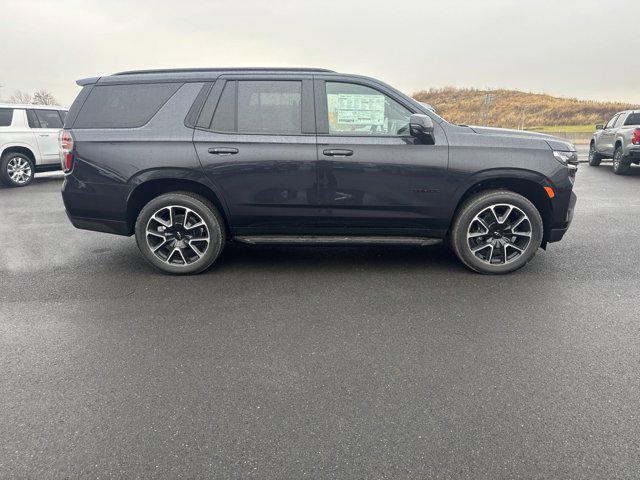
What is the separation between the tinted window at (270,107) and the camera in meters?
4.25

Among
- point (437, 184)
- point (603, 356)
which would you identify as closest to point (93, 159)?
point (437, 184)

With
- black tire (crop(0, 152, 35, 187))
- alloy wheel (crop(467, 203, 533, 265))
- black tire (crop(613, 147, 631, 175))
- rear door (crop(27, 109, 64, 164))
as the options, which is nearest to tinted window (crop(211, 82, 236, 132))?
alloy wheel (crop(467, 203, 533, 265))

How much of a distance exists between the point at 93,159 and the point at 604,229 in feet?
21.1

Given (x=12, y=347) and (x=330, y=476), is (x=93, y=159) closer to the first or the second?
(x=12, y=347)

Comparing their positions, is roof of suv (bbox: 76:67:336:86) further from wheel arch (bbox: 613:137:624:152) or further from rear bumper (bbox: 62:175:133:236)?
wheel arch (bbox: 613:137:624:152)

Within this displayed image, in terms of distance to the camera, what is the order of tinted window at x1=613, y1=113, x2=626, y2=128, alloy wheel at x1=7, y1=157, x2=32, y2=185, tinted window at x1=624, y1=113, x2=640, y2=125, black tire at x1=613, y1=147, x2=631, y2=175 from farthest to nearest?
tinted window at x1=613, y1=113, x2=626, y2=128, tinted window at x1=624, y1=113, x2=640, y2=125, black tire at x1=613, y1=147, x2=631, y2=175, alloy wheel at x1=7, y1=157, x2=32, y2=185

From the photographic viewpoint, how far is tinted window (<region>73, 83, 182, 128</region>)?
14.2 feet

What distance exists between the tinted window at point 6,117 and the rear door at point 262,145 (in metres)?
8.83

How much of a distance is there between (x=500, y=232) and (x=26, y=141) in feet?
36.2

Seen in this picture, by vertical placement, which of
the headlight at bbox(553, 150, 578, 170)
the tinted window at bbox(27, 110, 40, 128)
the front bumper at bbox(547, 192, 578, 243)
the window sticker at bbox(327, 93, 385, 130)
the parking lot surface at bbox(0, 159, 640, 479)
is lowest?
the parking lot surface at bbox(0, 159, 640, 479)

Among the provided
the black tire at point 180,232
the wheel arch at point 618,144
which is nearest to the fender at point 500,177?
the black tire at point 180,232

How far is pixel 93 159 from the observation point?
14.1 feet

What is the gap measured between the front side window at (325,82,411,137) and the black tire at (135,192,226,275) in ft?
4.84

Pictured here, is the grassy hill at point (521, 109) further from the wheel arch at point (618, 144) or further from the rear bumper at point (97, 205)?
the rear bumper at point (97, 205)
